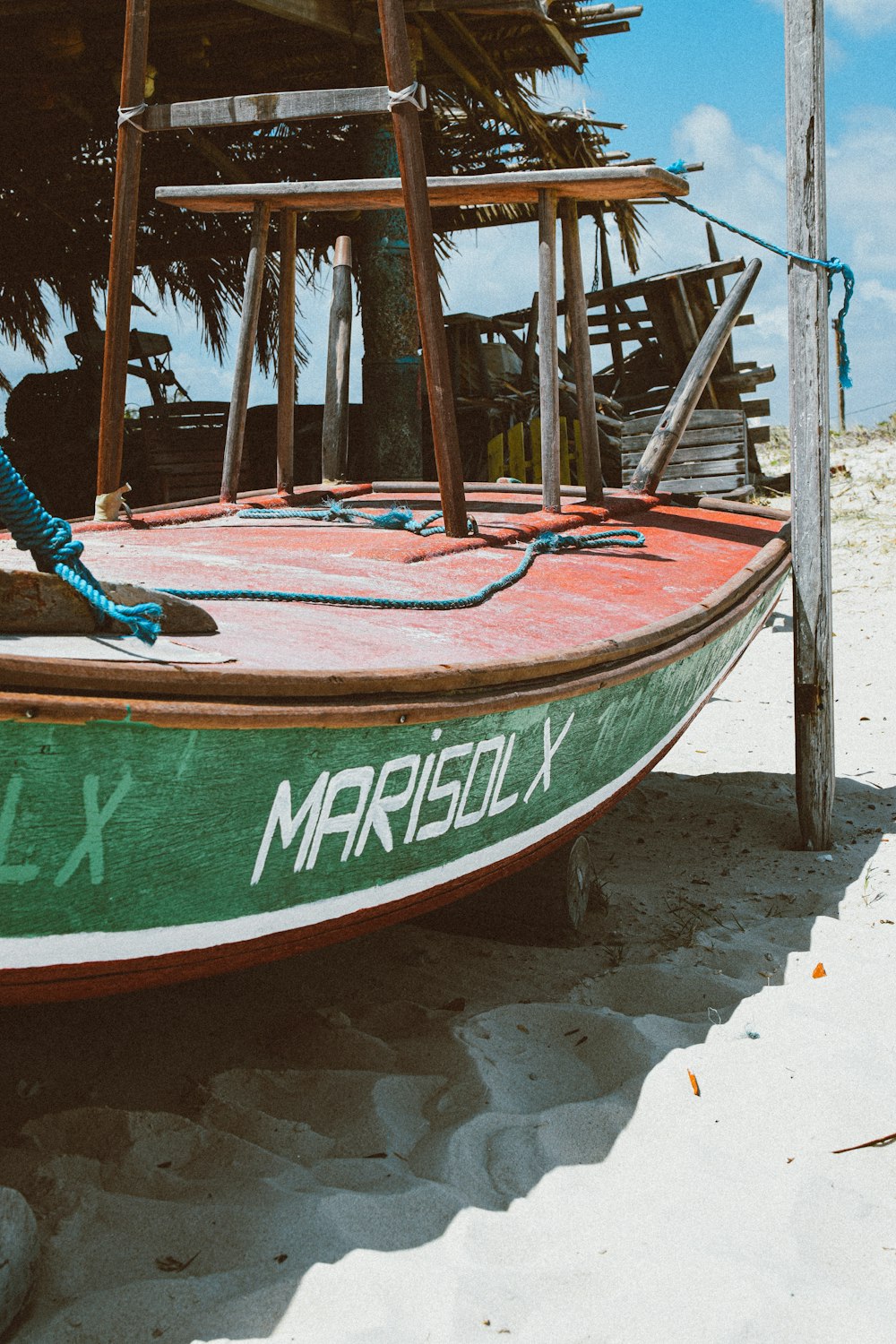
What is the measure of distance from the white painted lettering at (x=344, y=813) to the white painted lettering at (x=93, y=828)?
39 cm

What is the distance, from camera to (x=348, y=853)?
6.79ft

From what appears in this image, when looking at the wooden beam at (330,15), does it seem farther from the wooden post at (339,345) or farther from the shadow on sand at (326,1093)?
the shadow on sand at (326,1093)

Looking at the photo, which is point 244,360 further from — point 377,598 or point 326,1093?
point 326,1093

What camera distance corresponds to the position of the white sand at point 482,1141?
5.66 feet

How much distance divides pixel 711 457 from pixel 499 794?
618cm

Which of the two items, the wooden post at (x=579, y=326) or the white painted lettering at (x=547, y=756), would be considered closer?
the white painted lettering at (x=547, y=756)

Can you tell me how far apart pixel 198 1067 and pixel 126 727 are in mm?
1077

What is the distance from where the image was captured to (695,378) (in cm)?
520

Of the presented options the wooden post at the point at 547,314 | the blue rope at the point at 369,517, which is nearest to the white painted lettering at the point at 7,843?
the blue rope at the point at 369,517

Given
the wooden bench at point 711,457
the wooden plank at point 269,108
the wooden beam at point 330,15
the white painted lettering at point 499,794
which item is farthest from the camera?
the wooden bench at point 711,457

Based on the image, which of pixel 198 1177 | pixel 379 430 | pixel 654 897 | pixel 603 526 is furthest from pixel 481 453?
pixel 198 1177

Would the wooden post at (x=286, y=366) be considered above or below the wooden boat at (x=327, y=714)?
above

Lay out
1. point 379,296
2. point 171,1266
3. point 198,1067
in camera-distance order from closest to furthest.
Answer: point 171,1266 → point 198,1067 → point 379,296

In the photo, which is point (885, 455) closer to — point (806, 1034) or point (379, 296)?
point (379, 296)
